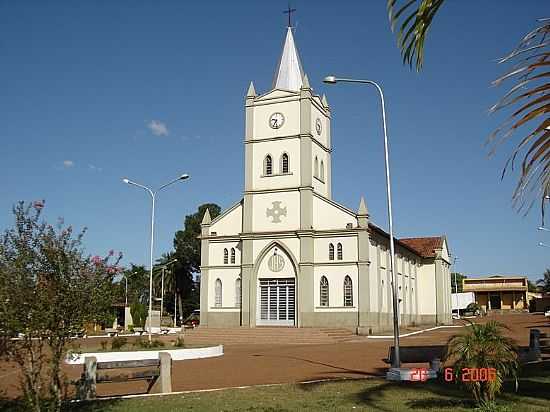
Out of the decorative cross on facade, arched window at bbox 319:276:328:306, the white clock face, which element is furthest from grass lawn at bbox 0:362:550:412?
the white clock face

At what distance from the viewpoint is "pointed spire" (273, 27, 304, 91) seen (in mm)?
46688

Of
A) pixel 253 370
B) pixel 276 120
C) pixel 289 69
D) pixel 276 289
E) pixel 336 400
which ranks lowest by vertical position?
pixel 253 370

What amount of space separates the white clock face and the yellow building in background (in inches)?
2519

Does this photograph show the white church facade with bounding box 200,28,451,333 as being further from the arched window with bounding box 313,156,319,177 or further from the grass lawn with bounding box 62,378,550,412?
the grass lawn with bounding box 62,378,550,412

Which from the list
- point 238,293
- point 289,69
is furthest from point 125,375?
point 289,69

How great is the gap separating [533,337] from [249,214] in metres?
27.0

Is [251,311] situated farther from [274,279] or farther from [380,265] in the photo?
[380,265]

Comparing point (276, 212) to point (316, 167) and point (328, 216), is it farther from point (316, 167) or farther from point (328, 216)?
point (316, 167)

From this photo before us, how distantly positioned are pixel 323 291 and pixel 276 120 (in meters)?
12.9

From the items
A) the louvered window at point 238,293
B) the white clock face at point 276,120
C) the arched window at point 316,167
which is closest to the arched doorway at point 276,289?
the louvered window at point 238,293

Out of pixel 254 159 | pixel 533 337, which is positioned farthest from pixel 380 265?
pixel 533 337

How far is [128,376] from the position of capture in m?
12.4

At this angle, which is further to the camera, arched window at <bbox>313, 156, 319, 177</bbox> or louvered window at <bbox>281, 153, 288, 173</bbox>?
arched window at <bbox>313, 156, 319, 177</bbox>

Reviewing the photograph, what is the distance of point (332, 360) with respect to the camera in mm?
22516
